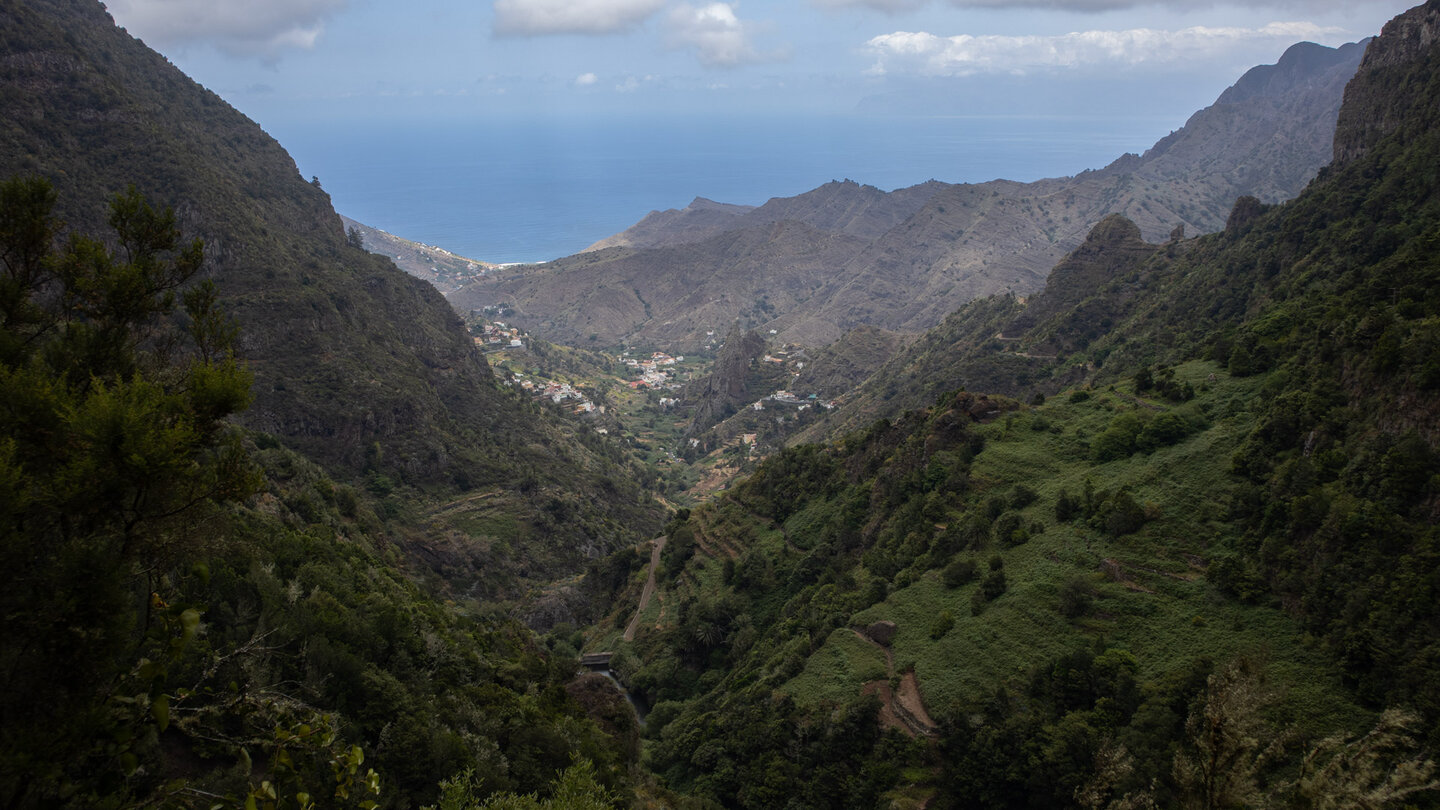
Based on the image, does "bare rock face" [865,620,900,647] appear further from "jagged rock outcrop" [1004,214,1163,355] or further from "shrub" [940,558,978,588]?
"jagged rock outcrop" [1004,214,1163,355]

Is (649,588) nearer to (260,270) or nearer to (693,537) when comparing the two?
(693,537)

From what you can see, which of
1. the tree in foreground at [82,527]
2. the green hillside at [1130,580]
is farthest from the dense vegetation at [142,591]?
the green hillside at [1130,580]

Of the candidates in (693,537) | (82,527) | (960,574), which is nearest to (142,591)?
(82,527)

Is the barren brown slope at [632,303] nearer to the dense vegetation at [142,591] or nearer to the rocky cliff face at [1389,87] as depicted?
the rocky cliff face at [1389,87]

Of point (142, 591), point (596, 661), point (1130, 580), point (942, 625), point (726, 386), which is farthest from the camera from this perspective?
point (726, 386)

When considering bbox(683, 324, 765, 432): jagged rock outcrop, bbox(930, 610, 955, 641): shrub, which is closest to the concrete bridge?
bbox(930, 610, 955, 641): shrub

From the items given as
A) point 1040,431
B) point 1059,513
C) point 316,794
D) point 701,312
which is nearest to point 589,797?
point 316,794
